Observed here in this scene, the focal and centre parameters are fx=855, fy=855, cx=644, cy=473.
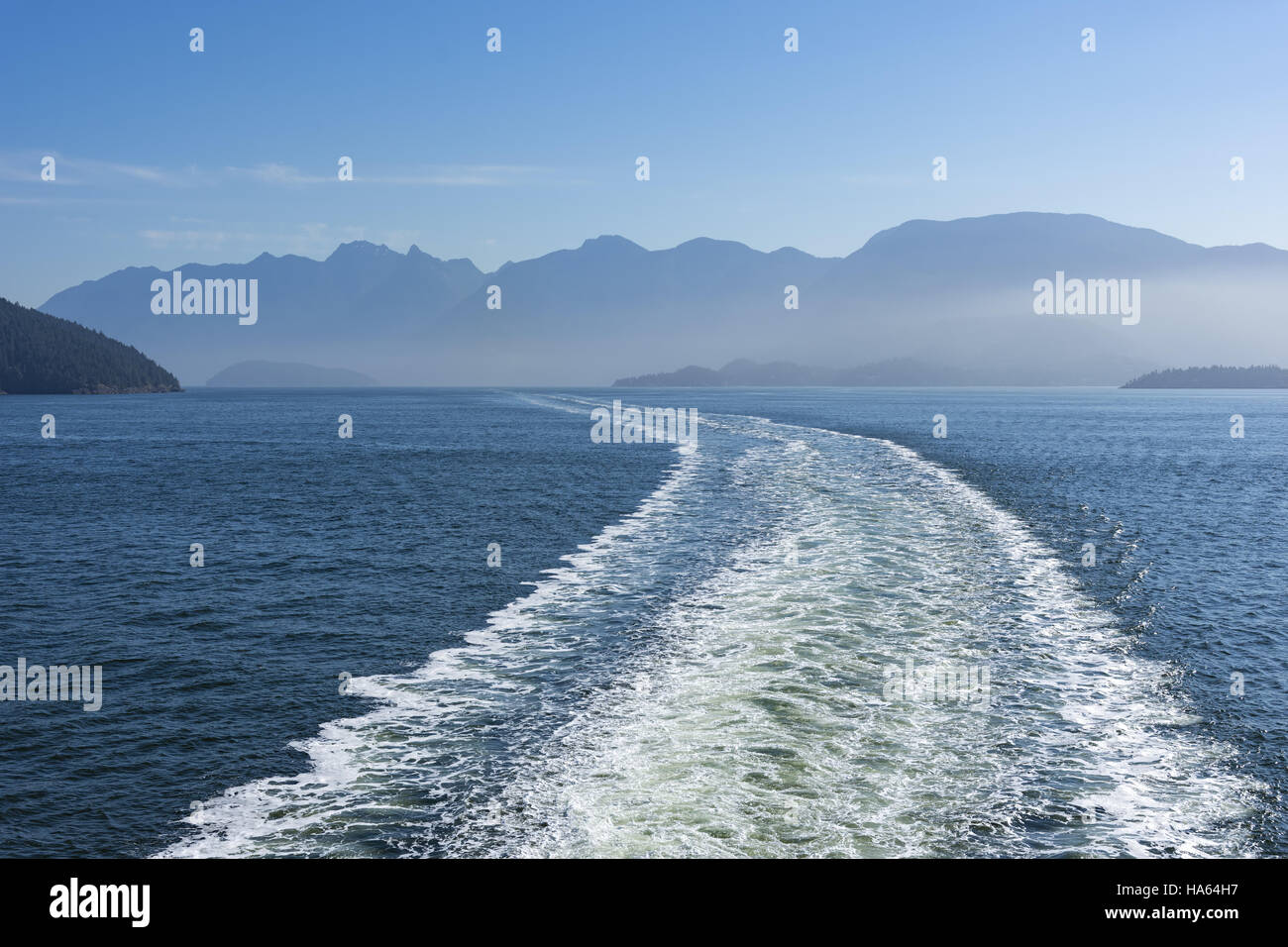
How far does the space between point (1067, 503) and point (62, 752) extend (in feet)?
137

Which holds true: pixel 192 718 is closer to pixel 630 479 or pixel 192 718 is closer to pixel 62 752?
pixel 62 752

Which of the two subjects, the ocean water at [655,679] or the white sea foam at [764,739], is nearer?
the white sea foam at [764,739]

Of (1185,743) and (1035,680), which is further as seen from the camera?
(1035,680)

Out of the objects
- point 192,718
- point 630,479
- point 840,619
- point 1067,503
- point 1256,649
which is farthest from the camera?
point 630,479

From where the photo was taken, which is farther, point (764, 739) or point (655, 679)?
point (655, 679)

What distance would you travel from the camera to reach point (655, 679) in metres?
16.9

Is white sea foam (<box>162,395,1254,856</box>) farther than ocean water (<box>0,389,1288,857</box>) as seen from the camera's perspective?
No

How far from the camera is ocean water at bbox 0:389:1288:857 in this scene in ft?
36.9

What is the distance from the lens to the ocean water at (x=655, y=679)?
1125 cm

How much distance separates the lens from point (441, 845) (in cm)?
1059
